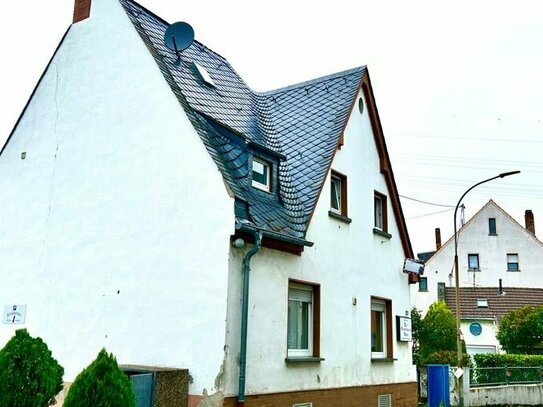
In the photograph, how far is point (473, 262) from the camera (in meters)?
45.4

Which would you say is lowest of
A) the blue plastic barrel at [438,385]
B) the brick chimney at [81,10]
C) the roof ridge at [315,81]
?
the blue plastic barrel at [438,385]

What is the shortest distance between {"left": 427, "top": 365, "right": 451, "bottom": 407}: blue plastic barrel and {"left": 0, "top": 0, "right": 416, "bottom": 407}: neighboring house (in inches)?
157

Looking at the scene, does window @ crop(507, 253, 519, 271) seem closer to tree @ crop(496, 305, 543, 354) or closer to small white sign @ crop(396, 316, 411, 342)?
A: tree @ crop(496, 305, 543, 354)

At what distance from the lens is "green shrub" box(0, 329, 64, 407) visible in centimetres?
700

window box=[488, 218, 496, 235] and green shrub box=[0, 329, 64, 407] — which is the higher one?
window box=[488, 218, 496, 235]

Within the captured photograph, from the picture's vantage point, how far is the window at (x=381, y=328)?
14711 millimetres

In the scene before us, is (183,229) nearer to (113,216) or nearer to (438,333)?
(113,216)

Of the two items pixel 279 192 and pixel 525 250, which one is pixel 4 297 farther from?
pixel 525 250

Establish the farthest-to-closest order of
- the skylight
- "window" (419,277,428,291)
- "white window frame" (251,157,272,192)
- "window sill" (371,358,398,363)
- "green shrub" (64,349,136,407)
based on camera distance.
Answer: "window" (419,277,428,291), "window sill" (371,358,398,363), the skylight, "white window frame" (251,157,272,192), "green shrub" (64,349,136,407)

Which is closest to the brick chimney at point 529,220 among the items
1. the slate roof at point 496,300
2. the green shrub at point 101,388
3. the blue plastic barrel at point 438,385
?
the slate roof at point 496,300

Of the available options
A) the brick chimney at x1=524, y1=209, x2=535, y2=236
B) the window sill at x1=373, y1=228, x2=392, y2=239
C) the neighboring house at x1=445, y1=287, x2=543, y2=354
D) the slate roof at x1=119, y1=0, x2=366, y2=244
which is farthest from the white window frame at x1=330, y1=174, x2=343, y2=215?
the brick chimney at x1=524, y1=209, x2=535, y2=236

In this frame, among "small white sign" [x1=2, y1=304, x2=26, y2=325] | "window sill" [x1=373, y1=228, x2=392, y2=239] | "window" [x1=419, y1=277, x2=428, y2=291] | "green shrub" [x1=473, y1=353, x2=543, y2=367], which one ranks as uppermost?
"window" [x1=419, y1=277, x2=428, y2=291]

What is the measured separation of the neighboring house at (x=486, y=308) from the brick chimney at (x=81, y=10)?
32280 millimetres

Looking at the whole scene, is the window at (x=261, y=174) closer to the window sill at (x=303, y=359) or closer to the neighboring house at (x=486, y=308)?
the window sill at (x=303, y=359)
